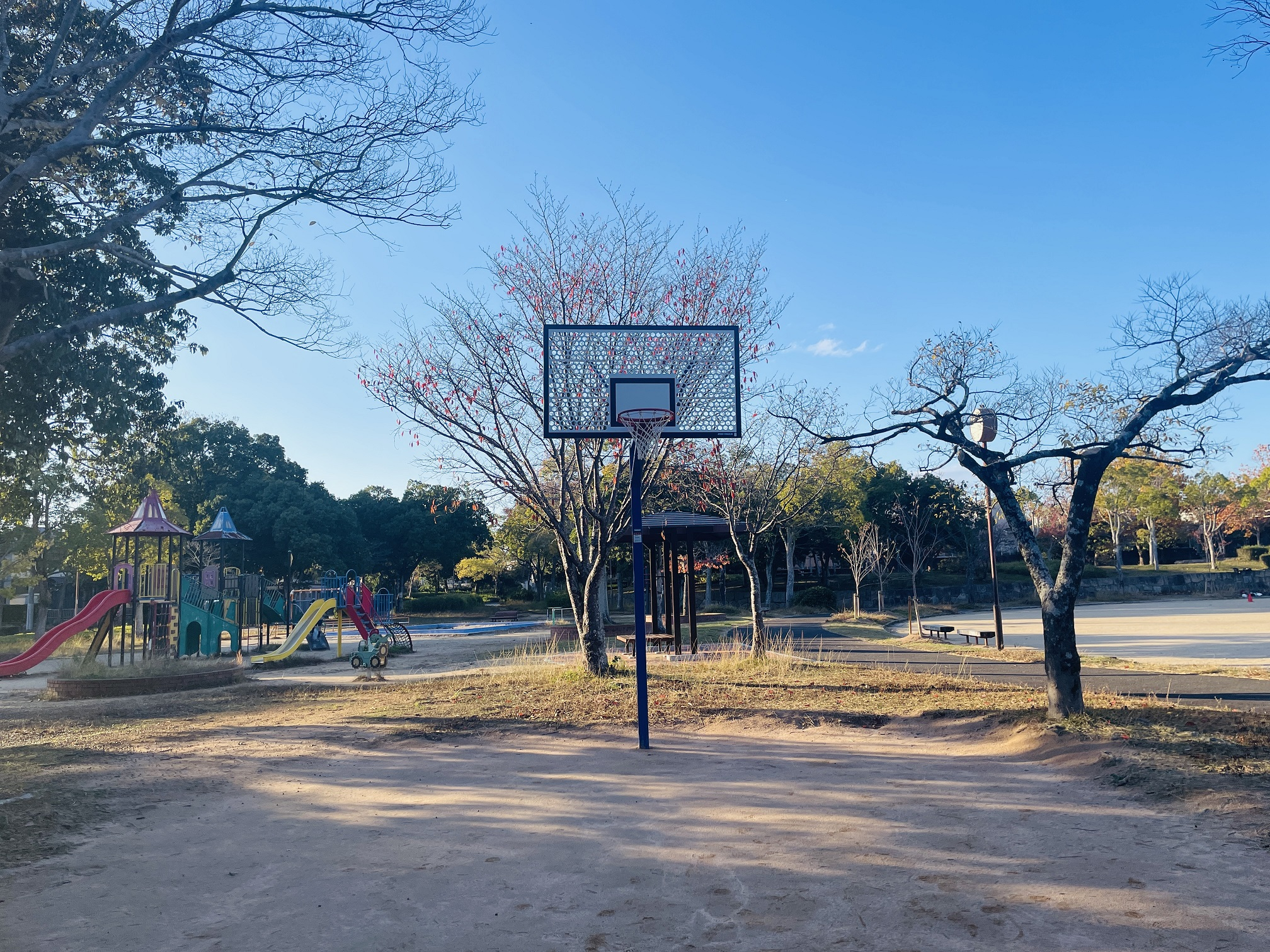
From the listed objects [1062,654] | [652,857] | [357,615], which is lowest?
[652,857]

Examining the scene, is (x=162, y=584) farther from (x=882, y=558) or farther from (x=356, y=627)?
(x=882, y=558)

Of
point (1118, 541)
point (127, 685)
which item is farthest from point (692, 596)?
point (1118, 541)

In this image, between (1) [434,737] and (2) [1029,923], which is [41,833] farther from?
(2) [1029,923]

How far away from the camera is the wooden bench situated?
708 inches

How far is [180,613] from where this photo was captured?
20625 mm

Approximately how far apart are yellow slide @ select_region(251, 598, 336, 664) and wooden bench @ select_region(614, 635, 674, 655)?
27.2 ft

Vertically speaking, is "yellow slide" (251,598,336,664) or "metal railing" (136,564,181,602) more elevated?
"metal railing" (136,564,181,602)

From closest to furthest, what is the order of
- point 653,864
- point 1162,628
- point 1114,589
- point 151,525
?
point 653,864 → point 151,525 → point 1162,628 → point 1114,589

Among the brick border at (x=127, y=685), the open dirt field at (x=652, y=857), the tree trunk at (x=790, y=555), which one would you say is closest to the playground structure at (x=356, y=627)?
the brick border at (x=127, y=685)

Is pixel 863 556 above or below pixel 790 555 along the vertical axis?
below

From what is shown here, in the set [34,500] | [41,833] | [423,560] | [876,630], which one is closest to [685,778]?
[41,833]

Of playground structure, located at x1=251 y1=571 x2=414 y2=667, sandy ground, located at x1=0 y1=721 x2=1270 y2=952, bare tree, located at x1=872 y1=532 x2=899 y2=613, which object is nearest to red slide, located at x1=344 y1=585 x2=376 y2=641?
playground structure, located at x1=251 y1=571 x2=414 y2=667

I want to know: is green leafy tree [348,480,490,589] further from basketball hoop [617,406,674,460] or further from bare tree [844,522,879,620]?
basketball hoop [617,406,674,460]

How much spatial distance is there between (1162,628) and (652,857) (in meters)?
25.1
